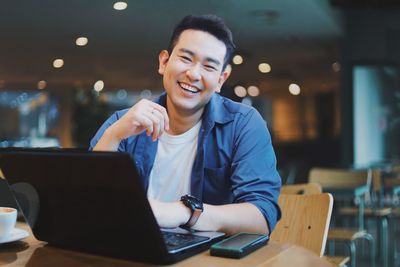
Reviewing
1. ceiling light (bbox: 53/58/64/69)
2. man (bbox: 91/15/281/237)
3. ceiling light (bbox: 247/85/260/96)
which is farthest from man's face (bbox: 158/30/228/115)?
ceiling light (bbox: 247/85/260/96)

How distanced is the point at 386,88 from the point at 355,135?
0.84 metres

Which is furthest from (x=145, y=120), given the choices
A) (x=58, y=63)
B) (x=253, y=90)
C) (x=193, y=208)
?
(x=253, y=90)

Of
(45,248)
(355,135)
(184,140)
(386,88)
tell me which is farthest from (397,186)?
(45,248)

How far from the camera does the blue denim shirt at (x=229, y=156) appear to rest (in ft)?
4.59

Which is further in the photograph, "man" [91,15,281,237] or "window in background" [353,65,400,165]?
"window in background" [353,65,400,165]

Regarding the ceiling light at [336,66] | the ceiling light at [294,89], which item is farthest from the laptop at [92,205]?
the ceiling light at [336,66]

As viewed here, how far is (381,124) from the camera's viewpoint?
7.36 m

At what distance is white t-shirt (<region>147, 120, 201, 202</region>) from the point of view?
1562mm

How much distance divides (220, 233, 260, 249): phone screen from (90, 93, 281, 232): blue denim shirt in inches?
12.3

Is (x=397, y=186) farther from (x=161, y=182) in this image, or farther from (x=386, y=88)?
(x=161, y=182)

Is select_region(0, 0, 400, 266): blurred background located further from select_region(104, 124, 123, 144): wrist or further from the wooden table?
the wooden table

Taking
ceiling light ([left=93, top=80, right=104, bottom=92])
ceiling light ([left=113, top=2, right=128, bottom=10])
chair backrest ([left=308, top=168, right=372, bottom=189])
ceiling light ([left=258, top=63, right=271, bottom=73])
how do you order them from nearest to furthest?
1. ceiling light ([left=113, top=2, right=128, bottom=10])
2. ceiling light ([left=93, top=80, right=104, bottom=92])
3. chair backrest ([left=308, top=168, right=372, bottom=189])
4. ceiling light ([left=258, top=63, right=271, bottom=73])

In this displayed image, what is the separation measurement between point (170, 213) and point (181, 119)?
55 centimetres

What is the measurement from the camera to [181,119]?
162 centimetres
